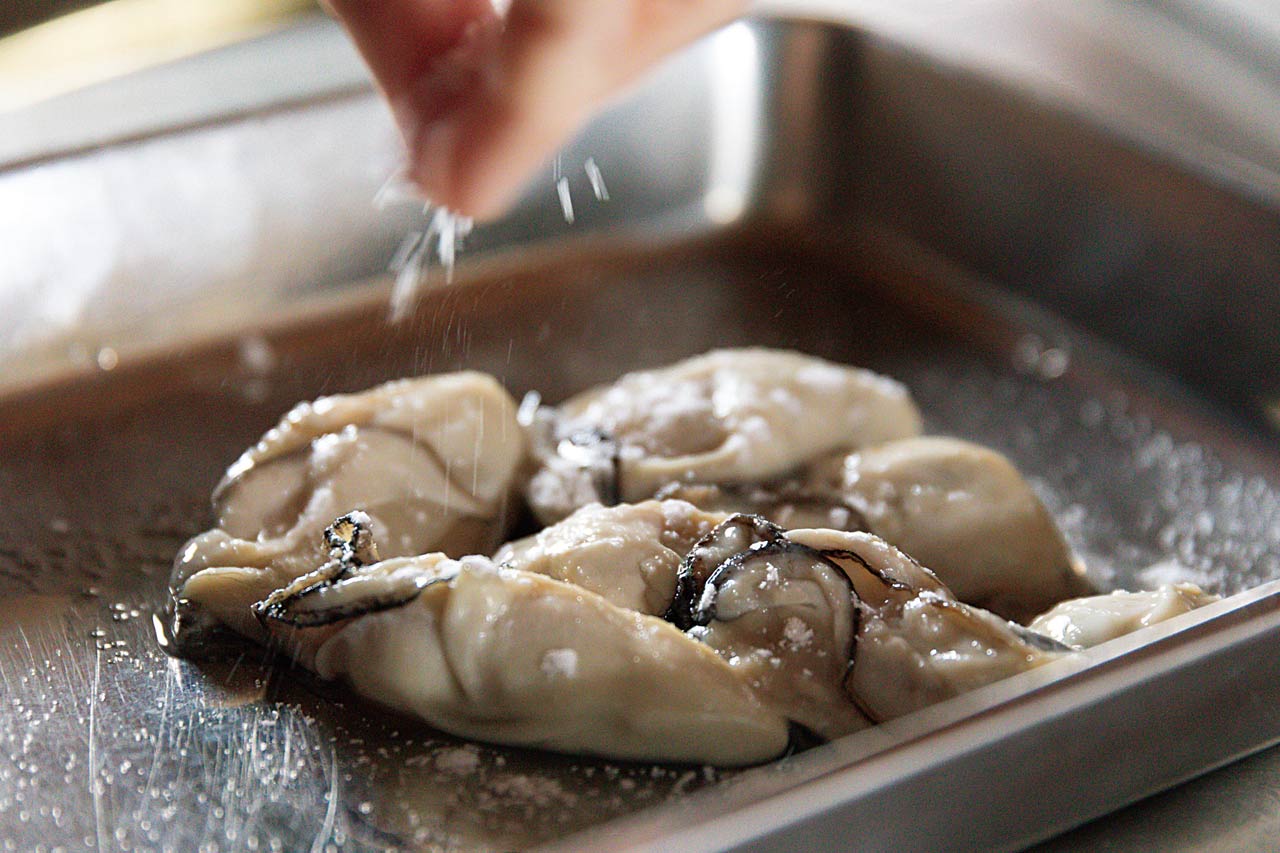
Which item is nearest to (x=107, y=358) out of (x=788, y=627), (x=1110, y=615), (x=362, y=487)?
(x=362, y=487)

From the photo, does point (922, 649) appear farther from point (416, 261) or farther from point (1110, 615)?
point (416, 261)

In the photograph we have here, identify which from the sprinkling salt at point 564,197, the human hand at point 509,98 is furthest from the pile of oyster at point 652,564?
the sprinkling salt at point 564,197

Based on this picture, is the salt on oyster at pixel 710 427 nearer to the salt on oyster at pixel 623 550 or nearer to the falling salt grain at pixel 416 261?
the salt on oyster at pixel 623 550

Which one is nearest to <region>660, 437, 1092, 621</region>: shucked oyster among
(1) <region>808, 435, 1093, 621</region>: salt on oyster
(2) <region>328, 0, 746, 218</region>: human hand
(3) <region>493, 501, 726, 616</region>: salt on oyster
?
(1) <region>808, 435, 1093, 621</region>: salt on oyster

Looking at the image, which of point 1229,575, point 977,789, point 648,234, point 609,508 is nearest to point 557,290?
point 648,234

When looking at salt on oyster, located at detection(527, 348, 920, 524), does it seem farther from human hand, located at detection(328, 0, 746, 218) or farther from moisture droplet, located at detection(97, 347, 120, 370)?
moisture droplet, located at detection(97, 347, 120, 370)
